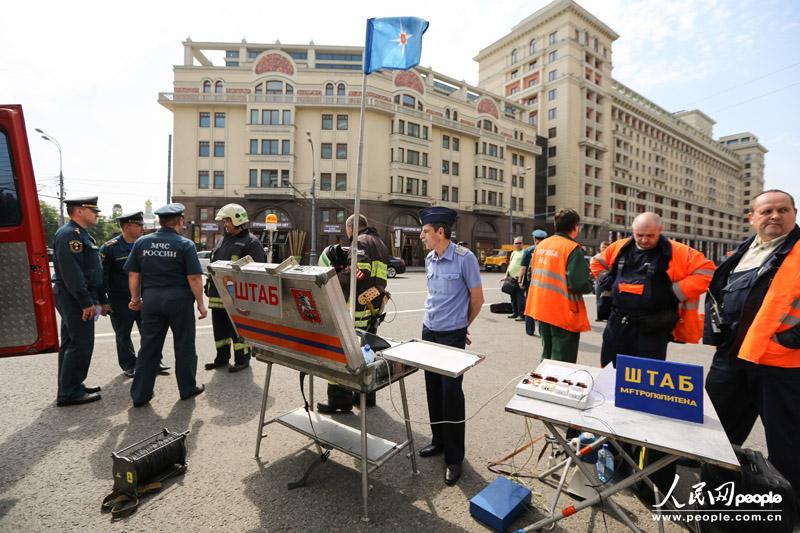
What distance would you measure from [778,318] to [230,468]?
3.92 metres

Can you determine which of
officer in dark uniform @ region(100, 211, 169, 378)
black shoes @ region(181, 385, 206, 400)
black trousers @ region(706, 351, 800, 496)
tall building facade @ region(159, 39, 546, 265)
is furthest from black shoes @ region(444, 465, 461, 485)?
tall building facade @ region(159, 39, 546, 265)

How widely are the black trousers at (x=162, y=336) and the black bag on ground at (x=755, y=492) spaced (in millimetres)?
4628

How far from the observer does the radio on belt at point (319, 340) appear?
215 cm

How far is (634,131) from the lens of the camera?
5953 cm

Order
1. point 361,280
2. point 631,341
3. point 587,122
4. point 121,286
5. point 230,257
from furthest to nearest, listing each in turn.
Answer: point 587,122 → point 230,257 → point 121,286 → point 361,280 → point 631,341

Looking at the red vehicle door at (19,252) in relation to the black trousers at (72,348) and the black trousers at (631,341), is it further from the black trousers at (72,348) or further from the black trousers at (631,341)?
the black trousers at (631,341)

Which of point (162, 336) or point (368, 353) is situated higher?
point (368, 353)

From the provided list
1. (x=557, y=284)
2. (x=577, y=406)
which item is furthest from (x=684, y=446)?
(x=557, y=284)

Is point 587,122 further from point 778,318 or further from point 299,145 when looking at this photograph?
point 778,318

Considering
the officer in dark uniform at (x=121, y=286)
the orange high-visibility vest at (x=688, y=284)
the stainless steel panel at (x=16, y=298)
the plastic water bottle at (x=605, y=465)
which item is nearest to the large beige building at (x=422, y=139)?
the officer in dark uniform at (x=121, y=286)

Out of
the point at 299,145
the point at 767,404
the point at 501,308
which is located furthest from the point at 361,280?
the point at 299,145

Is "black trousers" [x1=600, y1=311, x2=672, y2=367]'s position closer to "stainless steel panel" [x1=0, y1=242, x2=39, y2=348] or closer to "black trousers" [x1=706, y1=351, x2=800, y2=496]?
"black trousers" [x1=706, y1=351, x2=800, y2=496]

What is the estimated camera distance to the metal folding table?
5.50 ft

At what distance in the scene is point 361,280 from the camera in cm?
380
